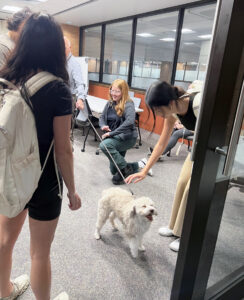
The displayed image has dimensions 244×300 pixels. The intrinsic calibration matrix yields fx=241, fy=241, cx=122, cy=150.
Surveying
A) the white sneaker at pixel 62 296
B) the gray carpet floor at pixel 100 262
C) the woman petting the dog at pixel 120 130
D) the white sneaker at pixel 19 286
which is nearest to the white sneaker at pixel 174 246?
the gray carpet floor at pixel 100 262

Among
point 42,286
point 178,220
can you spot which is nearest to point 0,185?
point 42,286

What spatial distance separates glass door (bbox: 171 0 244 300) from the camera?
78 cm

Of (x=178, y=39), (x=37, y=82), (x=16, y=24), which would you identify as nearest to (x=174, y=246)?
(x=37, y=82)

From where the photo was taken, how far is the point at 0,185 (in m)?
0.82

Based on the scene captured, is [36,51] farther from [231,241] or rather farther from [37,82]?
[231,241]

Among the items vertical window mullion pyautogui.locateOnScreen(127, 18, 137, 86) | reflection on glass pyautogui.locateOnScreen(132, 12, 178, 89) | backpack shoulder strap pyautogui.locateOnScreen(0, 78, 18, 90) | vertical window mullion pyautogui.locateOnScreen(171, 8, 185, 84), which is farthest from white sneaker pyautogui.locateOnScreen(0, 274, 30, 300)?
vertical window mullion pyautogui.locateOnScreen(127, 18, 137, 86)

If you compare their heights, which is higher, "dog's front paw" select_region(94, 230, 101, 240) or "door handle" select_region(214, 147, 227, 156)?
"door handle" select_region(214, 147, 227, 156)

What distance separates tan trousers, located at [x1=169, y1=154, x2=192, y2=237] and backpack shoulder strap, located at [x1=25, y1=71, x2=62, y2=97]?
1.11 m

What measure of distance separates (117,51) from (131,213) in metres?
5.90

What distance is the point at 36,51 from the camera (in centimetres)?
79

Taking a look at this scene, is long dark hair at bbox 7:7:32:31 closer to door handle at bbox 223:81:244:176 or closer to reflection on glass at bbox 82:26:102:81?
door handle at bbox 223:81:244:176

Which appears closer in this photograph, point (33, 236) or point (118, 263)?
point (33, 236)

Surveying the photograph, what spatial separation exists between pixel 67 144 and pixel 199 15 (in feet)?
14.8

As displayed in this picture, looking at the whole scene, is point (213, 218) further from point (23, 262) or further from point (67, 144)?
point (23, 262)
